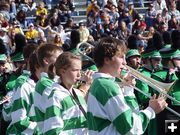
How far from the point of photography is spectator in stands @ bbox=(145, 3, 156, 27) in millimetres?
23875

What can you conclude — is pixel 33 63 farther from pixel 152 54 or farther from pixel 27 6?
pixel 27 6

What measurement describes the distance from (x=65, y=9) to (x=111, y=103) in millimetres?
19207

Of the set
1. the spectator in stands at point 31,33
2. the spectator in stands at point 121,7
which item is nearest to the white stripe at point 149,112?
the spectator in stands at point 31,33

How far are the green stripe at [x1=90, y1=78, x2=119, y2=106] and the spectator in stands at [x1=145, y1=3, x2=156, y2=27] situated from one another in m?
18.7

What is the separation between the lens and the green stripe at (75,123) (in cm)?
561

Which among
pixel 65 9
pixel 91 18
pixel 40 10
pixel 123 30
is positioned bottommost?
pixel 123 30

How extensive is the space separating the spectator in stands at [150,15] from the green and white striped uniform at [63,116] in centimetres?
1819

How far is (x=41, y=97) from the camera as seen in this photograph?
19.6 ft

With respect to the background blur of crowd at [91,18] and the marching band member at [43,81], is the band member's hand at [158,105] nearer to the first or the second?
the marching band member at [43,81]

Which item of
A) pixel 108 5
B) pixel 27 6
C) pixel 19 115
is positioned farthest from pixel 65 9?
pixel 19 115

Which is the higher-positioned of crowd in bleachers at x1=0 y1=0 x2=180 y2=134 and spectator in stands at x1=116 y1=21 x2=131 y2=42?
crowd in bleachers at x1=0 y1=0 x2=180 y2=134

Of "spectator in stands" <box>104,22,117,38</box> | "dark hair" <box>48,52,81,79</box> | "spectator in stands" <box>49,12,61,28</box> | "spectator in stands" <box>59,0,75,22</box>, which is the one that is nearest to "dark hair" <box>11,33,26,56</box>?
"dark hair" <box>48,52,81,79</box>

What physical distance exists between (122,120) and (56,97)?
33.7 inches

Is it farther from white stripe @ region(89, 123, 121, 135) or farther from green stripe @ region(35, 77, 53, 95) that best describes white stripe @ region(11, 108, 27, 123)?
white stripe @ region(89, 123, 121, 135)
